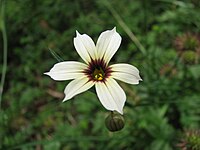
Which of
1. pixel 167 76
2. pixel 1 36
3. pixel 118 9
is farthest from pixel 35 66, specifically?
pixel 167 76

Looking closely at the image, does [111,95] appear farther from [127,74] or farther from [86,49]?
[86,49]

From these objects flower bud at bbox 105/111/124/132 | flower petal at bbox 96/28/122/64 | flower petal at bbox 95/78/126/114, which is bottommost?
flower bud at bbox 105/111/124/132

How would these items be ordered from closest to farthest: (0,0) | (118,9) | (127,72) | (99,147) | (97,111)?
(127,72), (99,147), (97,111), (0,0), (118,9)

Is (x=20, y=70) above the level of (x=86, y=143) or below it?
above

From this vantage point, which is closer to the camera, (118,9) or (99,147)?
(99,147)

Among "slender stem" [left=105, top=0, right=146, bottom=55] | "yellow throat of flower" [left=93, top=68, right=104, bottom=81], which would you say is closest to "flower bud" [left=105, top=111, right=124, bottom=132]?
"yellow throat of flower" [left=93, top=68, right=104, bottom=81]

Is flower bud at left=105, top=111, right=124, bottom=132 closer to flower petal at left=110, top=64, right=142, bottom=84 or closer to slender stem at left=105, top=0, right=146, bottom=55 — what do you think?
flower petal at left=110, top=64, right=142, bottom=84

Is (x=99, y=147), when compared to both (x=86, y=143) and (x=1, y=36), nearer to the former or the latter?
(x=86, y=143)

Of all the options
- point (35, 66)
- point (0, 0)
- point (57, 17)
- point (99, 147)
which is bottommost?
point (99, 147)

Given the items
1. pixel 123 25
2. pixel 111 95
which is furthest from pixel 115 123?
pixel 123 25
